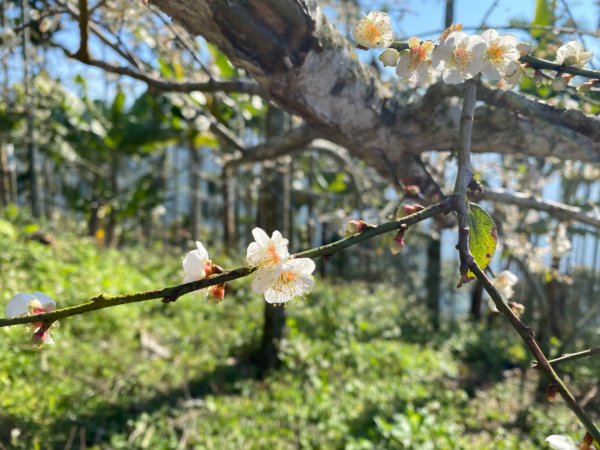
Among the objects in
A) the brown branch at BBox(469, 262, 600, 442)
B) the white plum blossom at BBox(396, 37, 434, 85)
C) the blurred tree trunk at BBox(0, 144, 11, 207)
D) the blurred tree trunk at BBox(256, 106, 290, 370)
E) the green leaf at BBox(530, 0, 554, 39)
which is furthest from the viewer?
the blurred tree trunk at BBox(0, 144, 11, 207)

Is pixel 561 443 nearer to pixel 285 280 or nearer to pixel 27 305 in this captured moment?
pixel 285 280

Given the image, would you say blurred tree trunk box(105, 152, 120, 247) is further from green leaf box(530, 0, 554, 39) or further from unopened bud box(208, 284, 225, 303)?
unopened bud box(208, 284, 225, 303)

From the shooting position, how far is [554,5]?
8.84 ft

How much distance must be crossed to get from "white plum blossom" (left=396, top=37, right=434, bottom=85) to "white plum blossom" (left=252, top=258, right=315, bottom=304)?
1.83 ft

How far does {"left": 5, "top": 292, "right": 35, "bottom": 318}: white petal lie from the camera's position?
3.07ft

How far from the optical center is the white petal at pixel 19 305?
94 cm

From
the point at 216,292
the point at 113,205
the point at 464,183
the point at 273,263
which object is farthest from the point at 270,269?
the point at 113,205

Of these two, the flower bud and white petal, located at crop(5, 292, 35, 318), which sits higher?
the flower bud

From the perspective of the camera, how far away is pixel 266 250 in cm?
85

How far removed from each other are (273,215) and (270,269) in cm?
368

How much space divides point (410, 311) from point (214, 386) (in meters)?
4.06

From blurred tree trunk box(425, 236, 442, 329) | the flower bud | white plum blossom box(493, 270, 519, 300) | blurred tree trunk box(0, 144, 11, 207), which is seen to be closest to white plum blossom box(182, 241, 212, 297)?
the flower bud

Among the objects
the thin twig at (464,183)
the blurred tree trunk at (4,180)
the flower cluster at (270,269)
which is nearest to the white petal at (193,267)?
the flower cluster at (270,269)

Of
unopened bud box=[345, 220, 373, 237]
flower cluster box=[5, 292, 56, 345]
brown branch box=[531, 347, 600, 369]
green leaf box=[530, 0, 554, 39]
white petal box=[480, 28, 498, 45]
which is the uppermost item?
green leaf box=[530, 0, 554, 39]
